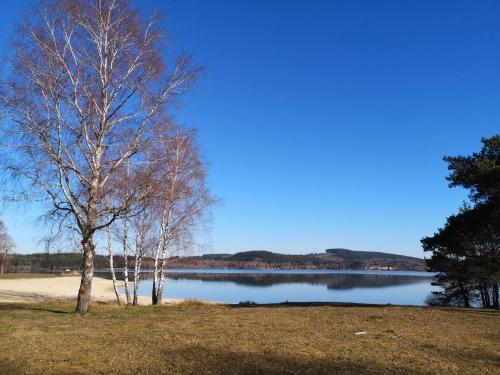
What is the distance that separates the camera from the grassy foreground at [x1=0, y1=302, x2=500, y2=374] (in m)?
8.41

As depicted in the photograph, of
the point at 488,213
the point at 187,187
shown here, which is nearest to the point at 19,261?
Answer: the point at 187,187

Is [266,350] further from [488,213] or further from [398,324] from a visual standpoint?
[488,213]

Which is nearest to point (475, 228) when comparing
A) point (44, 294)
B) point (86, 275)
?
point (86, 275)

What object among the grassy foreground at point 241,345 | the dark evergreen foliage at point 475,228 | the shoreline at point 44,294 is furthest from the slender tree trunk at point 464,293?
the shoreline at point 44,294

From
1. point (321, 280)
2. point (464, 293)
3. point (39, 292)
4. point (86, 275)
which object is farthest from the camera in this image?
point (321, 280)

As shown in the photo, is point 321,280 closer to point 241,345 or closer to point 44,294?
point 44,294

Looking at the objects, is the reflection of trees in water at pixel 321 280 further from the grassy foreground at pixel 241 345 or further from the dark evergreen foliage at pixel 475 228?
the grassy foreground at pixel 241 345

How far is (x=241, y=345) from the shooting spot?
10516 millimetres

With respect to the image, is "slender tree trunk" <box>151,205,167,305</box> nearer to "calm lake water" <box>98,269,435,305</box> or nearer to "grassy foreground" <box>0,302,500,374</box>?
"grassy foreground" <box>0,302,500,374</box>

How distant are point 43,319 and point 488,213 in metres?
21.6

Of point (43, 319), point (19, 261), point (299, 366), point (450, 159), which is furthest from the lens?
point (19, 261)

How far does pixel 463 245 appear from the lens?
88.6ft

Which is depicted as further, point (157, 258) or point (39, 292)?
point (39, 292)

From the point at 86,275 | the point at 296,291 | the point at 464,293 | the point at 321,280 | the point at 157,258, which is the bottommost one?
the point at 296,291
